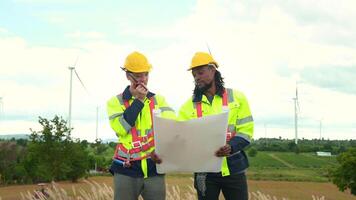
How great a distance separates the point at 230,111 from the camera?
214 inches

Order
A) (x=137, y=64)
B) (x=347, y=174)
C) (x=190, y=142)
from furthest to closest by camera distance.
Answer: (x=347, y=174), (x=137, y=64), (x=190, y=142)

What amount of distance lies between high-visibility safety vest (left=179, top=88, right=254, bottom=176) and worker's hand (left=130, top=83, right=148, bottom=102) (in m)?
0.45

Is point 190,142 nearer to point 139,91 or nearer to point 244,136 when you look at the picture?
point 244,136

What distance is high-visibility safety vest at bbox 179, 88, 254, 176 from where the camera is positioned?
5.42 meters

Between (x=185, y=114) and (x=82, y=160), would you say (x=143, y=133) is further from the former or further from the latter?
(x=82, y=160)

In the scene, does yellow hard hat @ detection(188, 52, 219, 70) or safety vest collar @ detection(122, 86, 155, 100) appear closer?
yellow hard hat @ detection(188, 52, 219, 70)

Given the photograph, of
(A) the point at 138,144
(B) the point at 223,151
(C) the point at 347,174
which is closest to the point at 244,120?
(B) the point at 223,151

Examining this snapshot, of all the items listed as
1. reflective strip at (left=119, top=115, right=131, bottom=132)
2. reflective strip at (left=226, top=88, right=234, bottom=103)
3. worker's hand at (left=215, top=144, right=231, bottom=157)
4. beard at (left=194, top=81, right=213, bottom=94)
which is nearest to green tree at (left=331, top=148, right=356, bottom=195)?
reflective strip at (left=226, top=88, right=234, bottom=103)

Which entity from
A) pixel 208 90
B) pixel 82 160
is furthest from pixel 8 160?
pixel 208 90

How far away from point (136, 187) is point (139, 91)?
2.94ft

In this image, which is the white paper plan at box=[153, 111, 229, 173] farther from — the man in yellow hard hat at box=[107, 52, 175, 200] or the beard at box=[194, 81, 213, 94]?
the beard at box=[194, 81, 213, 94]

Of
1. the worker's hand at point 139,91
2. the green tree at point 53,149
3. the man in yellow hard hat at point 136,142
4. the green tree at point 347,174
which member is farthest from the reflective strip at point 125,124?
the green tree at point 347,174

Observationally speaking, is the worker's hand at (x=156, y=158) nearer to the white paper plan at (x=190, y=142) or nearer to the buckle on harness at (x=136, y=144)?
the white paper plan at (x=190, y=142)

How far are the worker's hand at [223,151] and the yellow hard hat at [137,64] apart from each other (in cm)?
102
